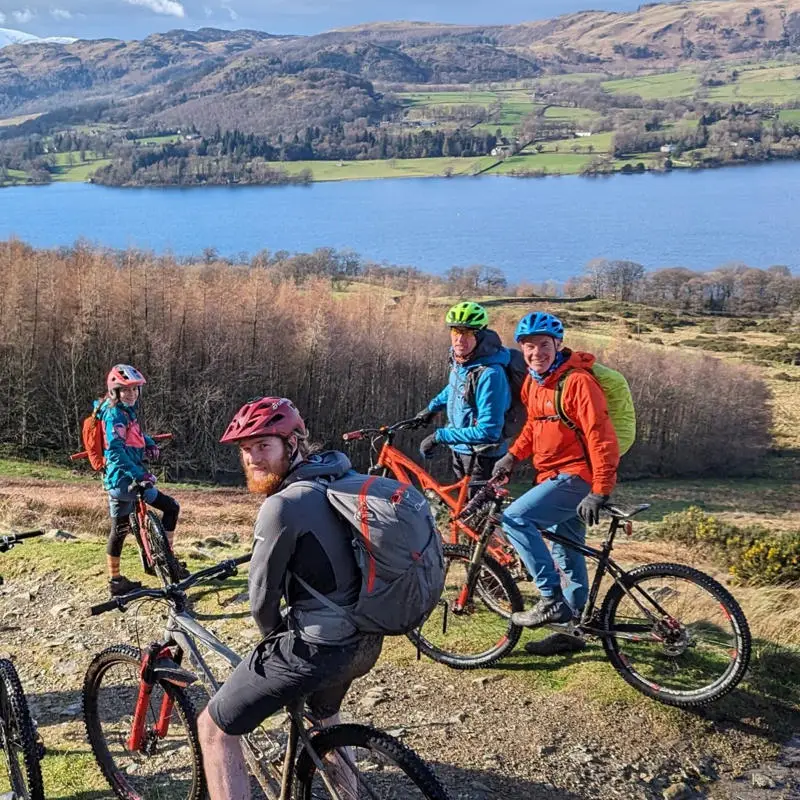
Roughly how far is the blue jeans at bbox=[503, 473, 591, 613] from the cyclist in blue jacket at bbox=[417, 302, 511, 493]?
822 millimetres

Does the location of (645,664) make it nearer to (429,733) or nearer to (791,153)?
(429,733)

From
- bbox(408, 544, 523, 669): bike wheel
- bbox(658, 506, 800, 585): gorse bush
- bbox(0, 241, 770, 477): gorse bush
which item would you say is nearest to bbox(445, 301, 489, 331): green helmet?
bbox(408, 544, 523, 669): bike wheel

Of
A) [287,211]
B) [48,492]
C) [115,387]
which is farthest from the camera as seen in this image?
[287,211]

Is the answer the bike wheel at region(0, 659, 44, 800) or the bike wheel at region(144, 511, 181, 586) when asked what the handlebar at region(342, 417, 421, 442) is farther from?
the bike wheel at region(0, 659, 44, 800)

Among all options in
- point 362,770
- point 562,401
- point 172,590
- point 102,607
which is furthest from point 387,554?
point 562,401

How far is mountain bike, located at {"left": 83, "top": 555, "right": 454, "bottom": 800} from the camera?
3.19 m

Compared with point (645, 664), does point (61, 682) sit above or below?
below

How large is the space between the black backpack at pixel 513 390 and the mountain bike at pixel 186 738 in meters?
2.83

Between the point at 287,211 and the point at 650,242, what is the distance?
208 feet

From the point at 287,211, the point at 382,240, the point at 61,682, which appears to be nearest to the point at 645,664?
the point at 61,682

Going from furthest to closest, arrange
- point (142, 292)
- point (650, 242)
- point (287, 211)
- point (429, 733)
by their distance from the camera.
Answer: point (287, 211), point (650, 242), point (142, 292), point (429, 733)

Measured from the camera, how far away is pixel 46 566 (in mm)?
8078

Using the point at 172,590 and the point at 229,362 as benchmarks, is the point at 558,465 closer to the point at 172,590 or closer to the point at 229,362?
the point at 172,590

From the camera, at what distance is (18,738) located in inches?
159
